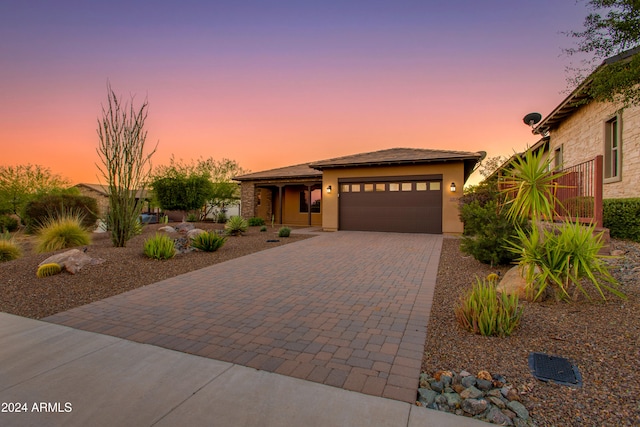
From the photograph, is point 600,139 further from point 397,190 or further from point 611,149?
point 397,190

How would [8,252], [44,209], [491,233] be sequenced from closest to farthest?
[491,233], [8,252], [44,209]

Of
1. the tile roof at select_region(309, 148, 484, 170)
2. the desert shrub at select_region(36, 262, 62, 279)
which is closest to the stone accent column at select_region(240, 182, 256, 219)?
the tile roof at select_region(309, 148, 484, 170)

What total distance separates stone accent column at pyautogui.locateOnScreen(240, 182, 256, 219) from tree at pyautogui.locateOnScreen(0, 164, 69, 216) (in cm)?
1638

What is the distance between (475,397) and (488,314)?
1.23m

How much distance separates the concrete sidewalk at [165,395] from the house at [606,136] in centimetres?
730

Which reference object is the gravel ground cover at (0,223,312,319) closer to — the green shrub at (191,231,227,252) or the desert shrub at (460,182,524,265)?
the green shrub at (191,231,227,252)

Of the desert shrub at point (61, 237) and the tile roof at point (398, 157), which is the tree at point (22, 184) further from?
the tile roof at point (398, 157)

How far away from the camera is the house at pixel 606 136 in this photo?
8086mm

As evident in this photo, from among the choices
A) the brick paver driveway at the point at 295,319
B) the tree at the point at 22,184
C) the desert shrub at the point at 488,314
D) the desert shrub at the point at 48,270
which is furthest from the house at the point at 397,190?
the tree at the point at 22,184

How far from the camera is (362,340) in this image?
3322mm

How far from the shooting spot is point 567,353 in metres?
2.85

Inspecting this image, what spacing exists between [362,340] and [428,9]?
34.7ft

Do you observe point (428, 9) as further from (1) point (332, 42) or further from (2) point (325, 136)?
(2) point (325, 136)

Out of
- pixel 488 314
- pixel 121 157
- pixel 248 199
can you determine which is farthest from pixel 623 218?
pixel 248 199
